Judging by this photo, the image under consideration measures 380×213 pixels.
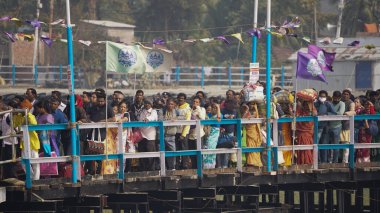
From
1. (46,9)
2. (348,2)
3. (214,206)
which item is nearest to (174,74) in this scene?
(46,9)

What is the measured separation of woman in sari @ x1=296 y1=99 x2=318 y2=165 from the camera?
2325cm

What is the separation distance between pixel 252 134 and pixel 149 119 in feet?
6.34

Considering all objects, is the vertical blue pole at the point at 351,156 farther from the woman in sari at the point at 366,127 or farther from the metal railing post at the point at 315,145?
the metal railing post at the point at 315,145

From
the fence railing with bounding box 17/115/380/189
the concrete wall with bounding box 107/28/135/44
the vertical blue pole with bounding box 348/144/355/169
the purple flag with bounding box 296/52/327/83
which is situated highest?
the concrete wall with bounding box 107/28/135/44

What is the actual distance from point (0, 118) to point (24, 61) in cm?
4032

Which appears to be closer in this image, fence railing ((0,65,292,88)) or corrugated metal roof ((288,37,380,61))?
corrugated metal roof ((288,37,380,61))

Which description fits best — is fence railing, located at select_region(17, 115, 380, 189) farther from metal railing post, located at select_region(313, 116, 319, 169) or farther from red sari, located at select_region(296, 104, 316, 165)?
red sari, located at select_region(296, 104, 316, 165)

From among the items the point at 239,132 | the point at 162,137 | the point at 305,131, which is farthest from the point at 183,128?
the point at 305,131

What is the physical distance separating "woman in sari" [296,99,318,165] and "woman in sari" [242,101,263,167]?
881mm

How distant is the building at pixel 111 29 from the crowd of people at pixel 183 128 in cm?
3751

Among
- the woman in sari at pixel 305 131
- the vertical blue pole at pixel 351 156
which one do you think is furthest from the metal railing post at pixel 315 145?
the vertical blue pole at pixel 351 156

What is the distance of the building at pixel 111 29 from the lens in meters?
62.3

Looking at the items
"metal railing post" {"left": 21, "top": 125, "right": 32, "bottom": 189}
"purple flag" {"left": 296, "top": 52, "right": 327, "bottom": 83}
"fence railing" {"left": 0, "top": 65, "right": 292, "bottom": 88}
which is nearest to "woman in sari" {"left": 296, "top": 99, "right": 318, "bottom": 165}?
"purple flag" {"left": 296, "top": 52, "right": 327, "bottom": 83}

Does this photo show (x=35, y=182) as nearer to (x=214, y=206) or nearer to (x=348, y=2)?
(x=214, y=206)
